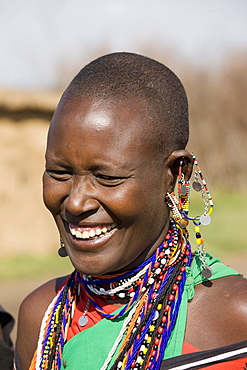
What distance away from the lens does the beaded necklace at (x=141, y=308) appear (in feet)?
6.63

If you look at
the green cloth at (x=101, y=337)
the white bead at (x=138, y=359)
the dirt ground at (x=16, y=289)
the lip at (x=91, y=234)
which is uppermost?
the lip at (x=91, y=234)

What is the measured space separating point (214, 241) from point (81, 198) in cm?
872

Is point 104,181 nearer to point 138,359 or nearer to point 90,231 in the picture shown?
point 90,231

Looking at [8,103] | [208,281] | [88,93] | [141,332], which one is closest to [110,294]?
[141,332]

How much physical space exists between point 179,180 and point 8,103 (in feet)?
20.8

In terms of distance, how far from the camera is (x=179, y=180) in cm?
208

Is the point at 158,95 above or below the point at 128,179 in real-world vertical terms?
above

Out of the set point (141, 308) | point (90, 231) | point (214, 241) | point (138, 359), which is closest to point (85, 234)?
point (90, 231)

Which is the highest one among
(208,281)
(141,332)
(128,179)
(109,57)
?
(109,57)

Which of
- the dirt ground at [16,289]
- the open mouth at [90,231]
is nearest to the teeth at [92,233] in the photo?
the open mouth at [90,231]

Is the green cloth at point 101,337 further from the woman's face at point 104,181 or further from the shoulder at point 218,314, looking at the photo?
the woman's face at point 104,181

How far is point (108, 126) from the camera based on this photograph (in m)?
1.94

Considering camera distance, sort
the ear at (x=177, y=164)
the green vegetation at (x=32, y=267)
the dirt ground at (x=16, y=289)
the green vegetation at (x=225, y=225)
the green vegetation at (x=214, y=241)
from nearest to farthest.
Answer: the ear at (x=177, y=164)
the dirt ground at (x=16, y=289)
the green vegetation at (x=32, y=267)
the green vegetation at (x=214, y=241)
the green vegetation at (x=225, y=225)

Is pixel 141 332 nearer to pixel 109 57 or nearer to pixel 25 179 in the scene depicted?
pixel 109 57
